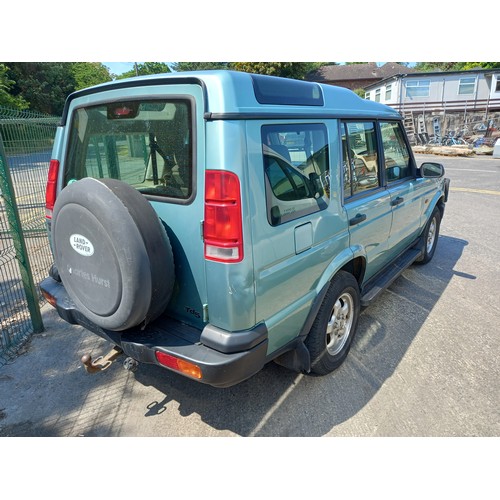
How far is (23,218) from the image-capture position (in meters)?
5.50

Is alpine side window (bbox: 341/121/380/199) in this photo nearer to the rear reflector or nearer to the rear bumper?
the rear bumper

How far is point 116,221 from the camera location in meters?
1.87

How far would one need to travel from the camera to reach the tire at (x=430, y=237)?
4743 mm

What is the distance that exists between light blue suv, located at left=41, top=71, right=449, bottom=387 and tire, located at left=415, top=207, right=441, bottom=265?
2.43m

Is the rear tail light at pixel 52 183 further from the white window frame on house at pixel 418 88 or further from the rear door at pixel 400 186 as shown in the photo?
the white window frame on house at pixel 418 88

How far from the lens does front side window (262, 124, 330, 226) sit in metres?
2.02

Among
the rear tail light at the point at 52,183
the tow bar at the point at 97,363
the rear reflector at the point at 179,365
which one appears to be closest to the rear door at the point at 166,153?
the rear reflector at the point at 179,365

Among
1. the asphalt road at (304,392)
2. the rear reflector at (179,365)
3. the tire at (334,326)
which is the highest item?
the rear reflector at (179,365)

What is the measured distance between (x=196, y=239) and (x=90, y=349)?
1.97 metres

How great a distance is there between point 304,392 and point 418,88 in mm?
30837

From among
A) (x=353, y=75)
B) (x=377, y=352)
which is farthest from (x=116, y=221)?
(x=353, y=75)

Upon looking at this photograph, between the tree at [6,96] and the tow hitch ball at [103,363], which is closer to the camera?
the tow hitch ball at [103,363]

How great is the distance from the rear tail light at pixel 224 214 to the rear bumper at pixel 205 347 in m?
0.44

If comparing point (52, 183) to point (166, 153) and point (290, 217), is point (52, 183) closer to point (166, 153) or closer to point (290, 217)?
point (166, 153)
